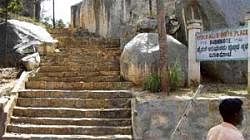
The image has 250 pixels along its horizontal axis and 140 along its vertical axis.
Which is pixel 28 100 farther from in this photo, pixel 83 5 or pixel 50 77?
pixel 83 5

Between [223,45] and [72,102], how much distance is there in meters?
3.30

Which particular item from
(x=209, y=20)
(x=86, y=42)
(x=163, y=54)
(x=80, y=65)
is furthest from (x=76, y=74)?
(x=86, y=42)

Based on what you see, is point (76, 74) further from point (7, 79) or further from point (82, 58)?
point (7, 79)

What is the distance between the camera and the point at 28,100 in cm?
1077

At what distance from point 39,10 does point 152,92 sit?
1718 cm

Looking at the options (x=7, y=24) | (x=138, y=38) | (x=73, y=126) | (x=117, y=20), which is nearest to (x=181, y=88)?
(x=138, y=38)

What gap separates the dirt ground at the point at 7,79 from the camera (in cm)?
1118

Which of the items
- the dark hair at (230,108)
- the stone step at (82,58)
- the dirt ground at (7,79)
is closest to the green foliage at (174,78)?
the stone step at (82,58)

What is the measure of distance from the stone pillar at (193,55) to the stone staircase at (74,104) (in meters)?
1.36

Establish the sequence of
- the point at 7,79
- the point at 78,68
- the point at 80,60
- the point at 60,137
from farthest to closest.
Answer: the point at 80,60, the point at 78,68, the point at 7,79, the point at 60,137

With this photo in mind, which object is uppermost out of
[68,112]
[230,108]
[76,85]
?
[230,108]

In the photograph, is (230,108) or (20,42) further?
(20,42)

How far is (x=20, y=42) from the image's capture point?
1458cm

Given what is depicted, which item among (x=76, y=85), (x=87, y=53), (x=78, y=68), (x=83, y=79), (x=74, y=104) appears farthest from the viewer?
(x=87, y=53)
